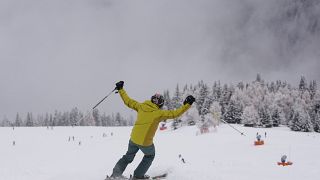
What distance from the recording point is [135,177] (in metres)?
7.68

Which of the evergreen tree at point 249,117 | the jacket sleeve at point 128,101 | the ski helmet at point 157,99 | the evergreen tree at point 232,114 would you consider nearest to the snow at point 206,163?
the jacket sleeve at point 128,101

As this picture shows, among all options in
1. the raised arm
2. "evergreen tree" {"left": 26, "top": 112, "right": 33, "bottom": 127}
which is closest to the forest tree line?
"evergreen tree" {"left": 26, "top": 112, "right": 33, "bottom": 127}

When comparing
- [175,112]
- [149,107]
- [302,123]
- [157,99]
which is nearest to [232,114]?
[302,123]

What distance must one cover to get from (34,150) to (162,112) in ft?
144

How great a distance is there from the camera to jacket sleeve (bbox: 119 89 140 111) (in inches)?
299

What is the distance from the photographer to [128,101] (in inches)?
303

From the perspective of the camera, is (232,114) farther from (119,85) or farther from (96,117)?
(119,85)

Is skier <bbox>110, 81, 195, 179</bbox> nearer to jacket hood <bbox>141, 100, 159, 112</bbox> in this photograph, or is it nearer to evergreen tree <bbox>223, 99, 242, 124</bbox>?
jacket hood <bbox>141, 100, 159, 112</bbox>

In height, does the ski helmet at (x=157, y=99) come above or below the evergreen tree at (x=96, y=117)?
above

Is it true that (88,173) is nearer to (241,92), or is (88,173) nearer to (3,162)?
(3,162)

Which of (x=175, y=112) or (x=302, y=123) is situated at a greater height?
(x=175, y=112)

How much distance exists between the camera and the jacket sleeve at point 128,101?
24.9 feet

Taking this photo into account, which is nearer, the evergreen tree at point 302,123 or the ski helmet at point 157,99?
the ski helmet at point 157,99

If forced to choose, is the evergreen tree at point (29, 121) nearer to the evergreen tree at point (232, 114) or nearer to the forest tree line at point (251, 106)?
the forest tree line at point (251, 106)
